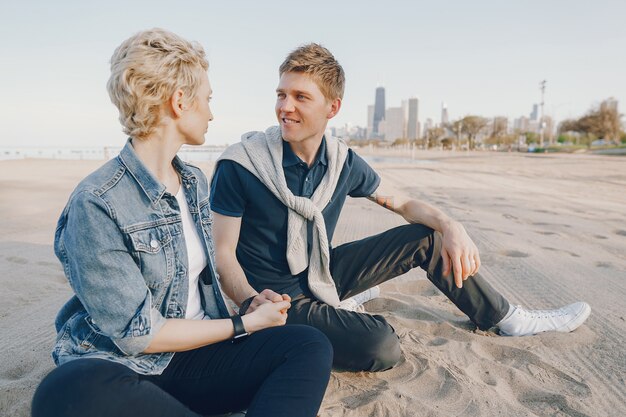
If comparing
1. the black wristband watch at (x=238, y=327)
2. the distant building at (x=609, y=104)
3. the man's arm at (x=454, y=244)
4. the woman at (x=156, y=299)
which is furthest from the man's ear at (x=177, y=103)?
the distant building at (x=609, y=104)

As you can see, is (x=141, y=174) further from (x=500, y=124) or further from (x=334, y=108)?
(x=500, y=124)

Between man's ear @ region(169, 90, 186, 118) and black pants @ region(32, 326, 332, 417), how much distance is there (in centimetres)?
88

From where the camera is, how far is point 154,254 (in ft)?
5.48

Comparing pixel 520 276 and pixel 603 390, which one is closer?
pixel 603 390

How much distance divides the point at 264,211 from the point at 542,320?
A: 5.86 ft

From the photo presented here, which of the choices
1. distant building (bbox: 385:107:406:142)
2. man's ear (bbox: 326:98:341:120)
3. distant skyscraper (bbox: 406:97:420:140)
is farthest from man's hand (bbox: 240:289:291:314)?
distant building (bbox: 385:107:406:142)

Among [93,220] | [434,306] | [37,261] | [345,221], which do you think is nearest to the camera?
[93,220]

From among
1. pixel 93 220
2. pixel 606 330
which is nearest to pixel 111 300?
pixel 93 220

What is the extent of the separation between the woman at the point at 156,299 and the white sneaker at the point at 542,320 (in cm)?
149

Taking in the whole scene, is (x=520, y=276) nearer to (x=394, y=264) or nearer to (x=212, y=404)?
(x=394, y=264)

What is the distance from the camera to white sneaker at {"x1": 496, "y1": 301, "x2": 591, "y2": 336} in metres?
2.82

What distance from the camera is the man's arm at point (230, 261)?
228 centimetres

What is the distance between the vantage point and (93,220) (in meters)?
1.52

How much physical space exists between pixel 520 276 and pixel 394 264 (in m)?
1.74
